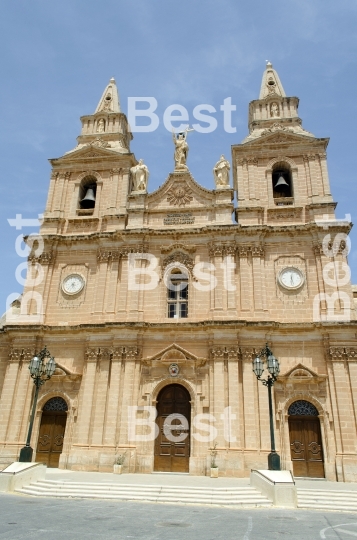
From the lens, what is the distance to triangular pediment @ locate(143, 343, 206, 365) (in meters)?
21.0

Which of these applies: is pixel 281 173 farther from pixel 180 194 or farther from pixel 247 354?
pixel 247 354

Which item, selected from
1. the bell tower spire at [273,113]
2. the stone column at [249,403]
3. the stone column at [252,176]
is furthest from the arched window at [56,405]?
the bell tower spire at [273,113]

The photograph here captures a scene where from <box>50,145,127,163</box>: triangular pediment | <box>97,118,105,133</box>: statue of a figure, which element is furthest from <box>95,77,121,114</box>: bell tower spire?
<box>50,145,127,163</box>: triangular pediment

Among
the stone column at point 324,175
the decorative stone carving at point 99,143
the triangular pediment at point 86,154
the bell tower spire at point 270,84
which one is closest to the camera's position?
the stone column at point 324,175

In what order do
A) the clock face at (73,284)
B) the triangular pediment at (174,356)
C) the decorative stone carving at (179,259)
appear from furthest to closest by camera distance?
1. the clock face at (73,284)
2. the decorative stone carving at (179,259)
3. the triangular pediment at (174,356)

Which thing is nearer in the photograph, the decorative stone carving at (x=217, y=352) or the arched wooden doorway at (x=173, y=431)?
the arched wooden doorway at (x=173, y=431)

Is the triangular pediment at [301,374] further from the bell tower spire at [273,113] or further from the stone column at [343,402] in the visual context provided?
the bell tower spire at [273,113]

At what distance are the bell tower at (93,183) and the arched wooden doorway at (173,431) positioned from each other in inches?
413

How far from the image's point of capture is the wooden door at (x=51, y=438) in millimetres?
20828

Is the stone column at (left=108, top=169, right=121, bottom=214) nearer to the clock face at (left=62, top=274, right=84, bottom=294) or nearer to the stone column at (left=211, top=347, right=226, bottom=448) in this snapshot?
the clock face at (left=62, top=274, right=84, bottom=294)

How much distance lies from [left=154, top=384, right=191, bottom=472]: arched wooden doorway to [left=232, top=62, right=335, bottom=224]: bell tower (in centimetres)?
1063

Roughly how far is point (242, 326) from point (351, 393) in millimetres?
5961

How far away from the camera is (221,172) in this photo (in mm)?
25719

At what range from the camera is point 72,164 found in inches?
1107
